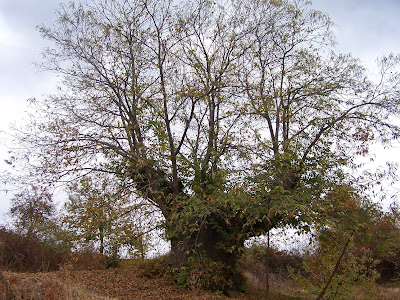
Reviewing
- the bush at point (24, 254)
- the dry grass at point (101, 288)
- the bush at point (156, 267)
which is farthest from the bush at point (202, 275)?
the bush at point (24, 254)

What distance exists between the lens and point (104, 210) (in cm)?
1027

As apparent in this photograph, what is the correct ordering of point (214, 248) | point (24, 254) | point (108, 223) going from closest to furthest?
point (108, 223) → point (214, 248) → point (24, 254)

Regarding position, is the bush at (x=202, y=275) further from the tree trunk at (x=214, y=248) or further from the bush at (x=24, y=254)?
the bush at (x=24, y=254)

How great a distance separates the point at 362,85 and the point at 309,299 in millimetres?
7960

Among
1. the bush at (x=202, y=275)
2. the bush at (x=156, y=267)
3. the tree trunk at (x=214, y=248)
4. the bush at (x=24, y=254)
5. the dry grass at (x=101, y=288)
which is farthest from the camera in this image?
the bush at (x=24, y=254)

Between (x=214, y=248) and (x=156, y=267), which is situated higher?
(x=214, y=248)

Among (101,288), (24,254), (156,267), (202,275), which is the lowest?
(101,288)

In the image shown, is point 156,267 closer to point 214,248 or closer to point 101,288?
point 214,248

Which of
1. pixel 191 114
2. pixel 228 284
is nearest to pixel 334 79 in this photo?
pixel 191 114

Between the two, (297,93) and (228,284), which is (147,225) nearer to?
(228,284)

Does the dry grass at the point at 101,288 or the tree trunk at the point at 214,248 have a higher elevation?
the tree trunk at the point at 214,248

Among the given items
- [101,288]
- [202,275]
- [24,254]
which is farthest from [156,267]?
[24,254]

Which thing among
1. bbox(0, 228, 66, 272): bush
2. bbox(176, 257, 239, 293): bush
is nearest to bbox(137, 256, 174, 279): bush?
bbox(176, 257, 239, 293): bush

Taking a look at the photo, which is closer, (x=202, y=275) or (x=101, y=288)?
(x=101, y=288)
